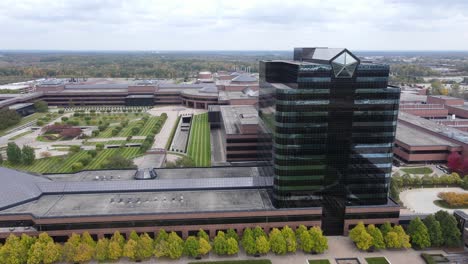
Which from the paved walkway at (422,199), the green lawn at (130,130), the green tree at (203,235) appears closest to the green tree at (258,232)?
the green tree at (203,235)

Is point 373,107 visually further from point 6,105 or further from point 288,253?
point 6,105

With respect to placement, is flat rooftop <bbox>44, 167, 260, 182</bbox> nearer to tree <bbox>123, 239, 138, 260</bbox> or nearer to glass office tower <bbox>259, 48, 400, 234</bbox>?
glass office tower <bbox>259, 48, 400, 234</bbox>

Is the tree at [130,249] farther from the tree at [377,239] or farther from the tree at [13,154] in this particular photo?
the tree at [13,154]

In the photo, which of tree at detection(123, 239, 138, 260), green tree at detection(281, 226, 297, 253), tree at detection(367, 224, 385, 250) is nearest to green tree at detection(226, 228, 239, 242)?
green tree at detection(281, 226, 297, 253)

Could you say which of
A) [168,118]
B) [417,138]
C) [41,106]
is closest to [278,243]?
[417,138]

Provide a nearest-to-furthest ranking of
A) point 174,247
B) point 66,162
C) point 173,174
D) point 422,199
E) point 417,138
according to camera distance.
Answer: point 174,247 < point 173,174 < point 422,199 < point 66,162 < point 417,138

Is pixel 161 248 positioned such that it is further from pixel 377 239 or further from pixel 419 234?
pixel 419 234

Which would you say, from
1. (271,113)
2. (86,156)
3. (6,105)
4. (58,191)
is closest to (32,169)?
(86,156)
